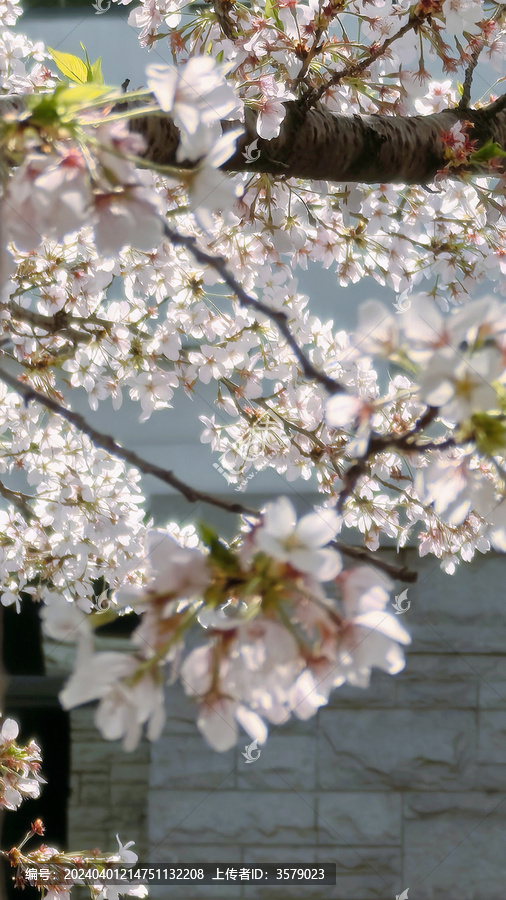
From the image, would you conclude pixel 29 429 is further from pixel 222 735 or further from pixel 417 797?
pixel 417 797

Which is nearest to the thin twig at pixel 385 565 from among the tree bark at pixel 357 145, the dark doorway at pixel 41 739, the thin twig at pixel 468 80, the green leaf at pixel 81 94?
the green leaf at pixel 81 94

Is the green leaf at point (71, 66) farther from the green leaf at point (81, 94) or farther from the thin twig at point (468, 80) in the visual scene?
the green leaf at point (81, 94)

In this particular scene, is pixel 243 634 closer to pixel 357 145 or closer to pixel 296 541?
pixel 296 541

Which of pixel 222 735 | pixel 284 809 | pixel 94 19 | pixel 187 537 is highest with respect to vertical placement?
pixel 94 19

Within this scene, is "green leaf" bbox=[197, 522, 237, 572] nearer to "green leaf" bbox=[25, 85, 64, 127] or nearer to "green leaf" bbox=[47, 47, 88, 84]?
"green leaf" bbox=[25, 85, 64, 127]

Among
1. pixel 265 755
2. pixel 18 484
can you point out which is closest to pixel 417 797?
pixel 265 755

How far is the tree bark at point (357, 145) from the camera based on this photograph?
76 cm

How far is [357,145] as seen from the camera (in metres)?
0.79

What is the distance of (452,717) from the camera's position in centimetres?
213

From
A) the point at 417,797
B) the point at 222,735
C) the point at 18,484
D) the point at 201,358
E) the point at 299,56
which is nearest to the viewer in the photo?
the point at 222,735

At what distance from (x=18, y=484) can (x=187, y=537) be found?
1.17 metres

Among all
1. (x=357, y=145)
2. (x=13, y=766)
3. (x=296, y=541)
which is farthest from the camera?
(x=13, y=766)

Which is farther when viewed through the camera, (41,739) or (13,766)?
(41,739)

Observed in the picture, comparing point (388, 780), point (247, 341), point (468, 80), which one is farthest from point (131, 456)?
point (388, 780)
